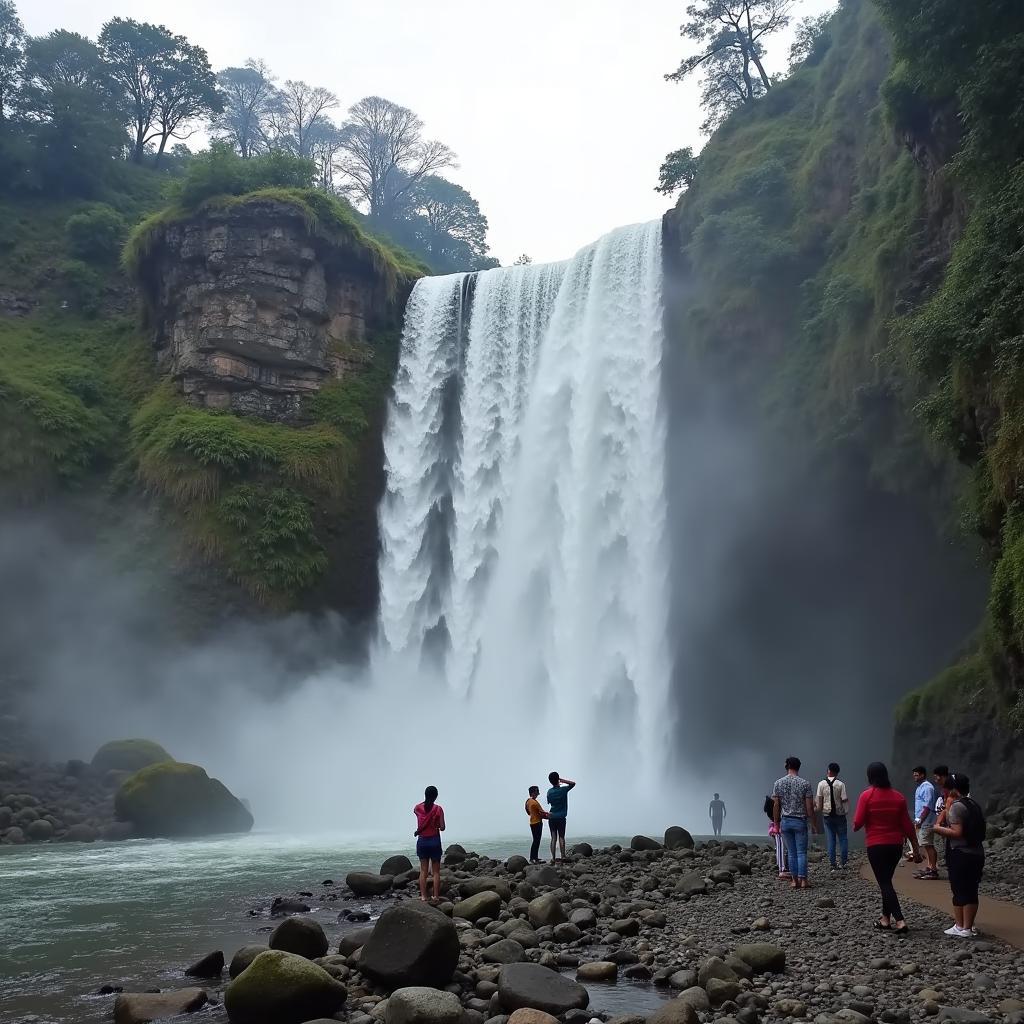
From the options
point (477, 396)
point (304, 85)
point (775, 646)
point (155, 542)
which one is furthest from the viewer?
point (304, 85)

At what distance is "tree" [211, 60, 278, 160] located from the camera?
6612 cm

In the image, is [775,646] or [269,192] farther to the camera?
[269,192]

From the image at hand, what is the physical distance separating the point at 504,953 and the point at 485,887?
2.72m

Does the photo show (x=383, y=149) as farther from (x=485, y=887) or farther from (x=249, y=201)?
(x=485, y=887)

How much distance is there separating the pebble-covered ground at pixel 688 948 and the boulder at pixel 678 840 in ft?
6.73

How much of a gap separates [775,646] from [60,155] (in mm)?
41482

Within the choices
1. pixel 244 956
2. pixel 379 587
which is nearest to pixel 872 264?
pixel 379 587

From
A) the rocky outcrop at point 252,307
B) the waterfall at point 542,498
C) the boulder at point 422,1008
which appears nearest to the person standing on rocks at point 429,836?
the boulder at point 422,1008

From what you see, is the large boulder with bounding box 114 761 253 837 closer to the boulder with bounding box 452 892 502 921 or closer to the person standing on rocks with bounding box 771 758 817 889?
the boulder with bounding box 452 892 502 921

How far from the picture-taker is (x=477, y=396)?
3247cm

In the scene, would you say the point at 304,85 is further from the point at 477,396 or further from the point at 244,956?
the point at 244,956

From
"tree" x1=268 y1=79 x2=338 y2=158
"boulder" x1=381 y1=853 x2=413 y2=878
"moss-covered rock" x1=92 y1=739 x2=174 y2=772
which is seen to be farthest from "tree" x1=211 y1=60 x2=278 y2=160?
"boulder" x1=381 y1=853 x2=413 y2=878

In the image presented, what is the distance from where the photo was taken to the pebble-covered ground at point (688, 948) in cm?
616

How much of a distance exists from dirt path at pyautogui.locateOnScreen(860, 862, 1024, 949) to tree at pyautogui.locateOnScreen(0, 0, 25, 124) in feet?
167
